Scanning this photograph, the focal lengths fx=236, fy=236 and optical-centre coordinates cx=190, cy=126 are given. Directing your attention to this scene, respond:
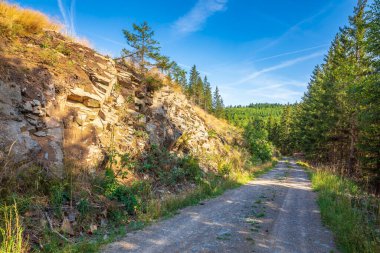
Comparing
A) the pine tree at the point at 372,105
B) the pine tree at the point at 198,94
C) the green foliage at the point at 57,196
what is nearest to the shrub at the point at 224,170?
the pine tree at the point at 372,105

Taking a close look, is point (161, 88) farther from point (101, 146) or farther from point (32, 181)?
point (32, 181)

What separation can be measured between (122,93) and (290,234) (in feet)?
33.4

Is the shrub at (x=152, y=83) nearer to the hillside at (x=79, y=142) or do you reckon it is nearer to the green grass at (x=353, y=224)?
the hillside at (x=79, y=142)

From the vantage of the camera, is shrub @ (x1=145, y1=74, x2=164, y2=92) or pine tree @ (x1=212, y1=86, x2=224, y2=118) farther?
pine tree @ (x1=212, y1=86, x2=224, y2=118)

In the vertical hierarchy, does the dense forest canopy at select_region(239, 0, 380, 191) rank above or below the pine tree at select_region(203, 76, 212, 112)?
below

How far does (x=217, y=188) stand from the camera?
11797mm

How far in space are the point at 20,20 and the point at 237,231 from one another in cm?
1115

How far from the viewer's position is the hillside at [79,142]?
575 cm

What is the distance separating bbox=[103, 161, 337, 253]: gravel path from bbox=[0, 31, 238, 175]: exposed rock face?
332cm

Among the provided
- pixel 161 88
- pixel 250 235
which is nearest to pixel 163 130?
pixel 161 88

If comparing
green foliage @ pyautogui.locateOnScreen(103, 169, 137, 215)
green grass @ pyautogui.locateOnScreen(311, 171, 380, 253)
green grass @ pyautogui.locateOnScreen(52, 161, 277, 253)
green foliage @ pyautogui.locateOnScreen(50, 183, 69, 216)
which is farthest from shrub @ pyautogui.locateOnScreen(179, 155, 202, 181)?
green foliage @ pyautogui.locateOnScreen(50, 183, 69, 216)

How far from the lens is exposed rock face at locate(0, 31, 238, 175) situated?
21.7 feet

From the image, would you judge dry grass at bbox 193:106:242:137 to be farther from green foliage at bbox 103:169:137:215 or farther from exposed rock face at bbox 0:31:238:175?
green foliage at bbox 103:169:137:215

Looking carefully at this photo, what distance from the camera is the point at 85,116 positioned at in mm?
9078
